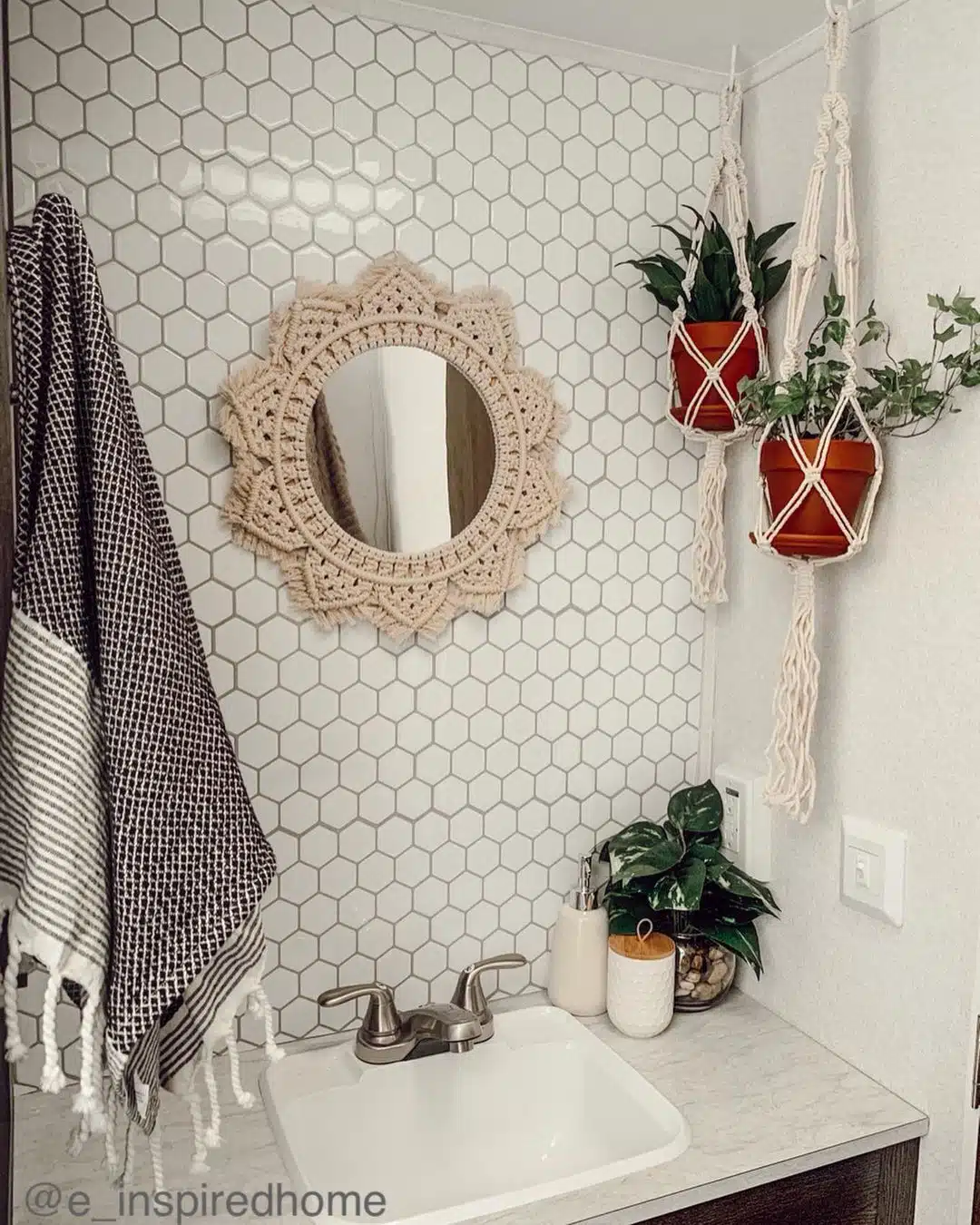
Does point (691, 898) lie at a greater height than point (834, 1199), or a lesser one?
greater

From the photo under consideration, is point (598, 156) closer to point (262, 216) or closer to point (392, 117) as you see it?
point (392, 117)

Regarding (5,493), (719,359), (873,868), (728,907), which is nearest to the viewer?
(5,493)

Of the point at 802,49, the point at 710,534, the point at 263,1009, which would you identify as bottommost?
the point at 263,1009

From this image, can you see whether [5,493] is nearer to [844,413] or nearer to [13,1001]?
[13,1001]

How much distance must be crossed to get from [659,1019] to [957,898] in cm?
45

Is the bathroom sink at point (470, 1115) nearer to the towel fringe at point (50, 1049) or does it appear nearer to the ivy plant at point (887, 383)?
the towel fringe at point (50, 1049)

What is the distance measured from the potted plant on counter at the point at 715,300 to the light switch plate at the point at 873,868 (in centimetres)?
58

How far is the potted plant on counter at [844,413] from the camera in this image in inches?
48.4

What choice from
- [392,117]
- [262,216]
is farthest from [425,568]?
[392,117]

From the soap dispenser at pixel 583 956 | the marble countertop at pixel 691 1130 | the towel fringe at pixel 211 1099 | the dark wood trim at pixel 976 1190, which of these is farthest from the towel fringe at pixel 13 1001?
the dark wood trim at pixel 976 1190

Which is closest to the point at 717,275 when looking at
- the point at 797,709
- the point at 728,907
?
the point at 797,709

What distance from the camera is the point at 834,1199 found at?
1271 mm

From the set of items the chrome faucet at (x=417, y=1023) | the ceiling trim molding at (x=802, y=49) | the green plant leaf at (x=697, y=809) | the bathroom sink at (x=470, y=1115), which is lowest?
the bathroom sink at (x=470, y=1115)

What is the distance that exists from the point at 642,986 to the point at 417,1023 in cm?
31
